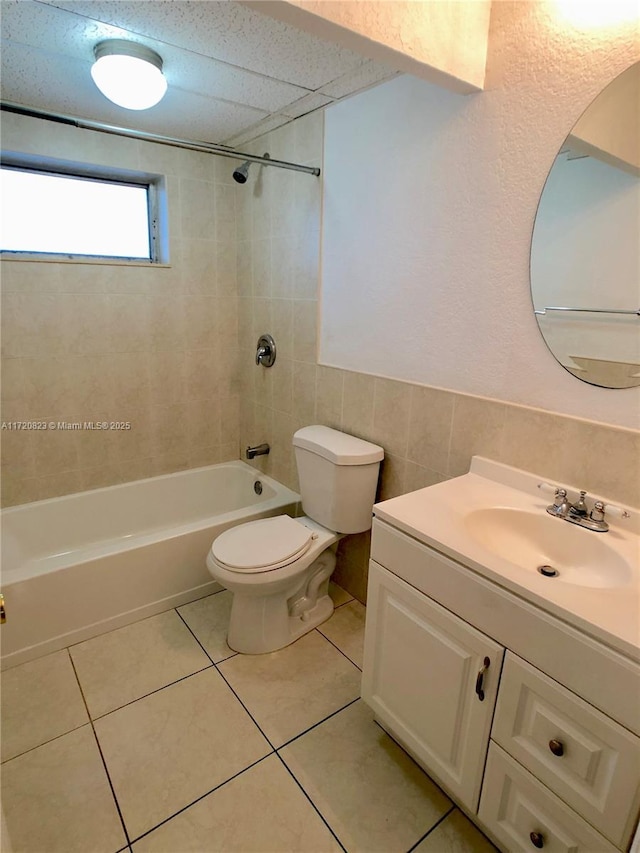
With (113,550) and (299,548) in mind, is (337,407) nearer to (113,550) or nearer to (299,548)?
(299,548)

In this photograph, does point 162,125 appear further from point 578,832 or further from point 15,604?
point 578,832

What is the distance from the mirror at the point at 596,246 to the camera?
112 centimetres

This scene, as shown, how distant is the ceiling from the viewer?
4.33 ft

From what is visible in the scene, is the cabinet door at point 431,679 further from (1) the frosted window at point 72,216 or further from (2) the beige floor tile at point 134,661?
(1) the frosted window at point 72,216

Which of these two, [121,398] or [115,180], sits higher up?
[115,180]

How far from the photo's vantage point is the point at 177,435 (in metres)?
2.75

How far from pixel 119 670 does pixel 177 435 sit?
51.7 inches

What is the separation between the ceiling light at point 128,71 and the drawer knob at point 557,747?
7.15 feet

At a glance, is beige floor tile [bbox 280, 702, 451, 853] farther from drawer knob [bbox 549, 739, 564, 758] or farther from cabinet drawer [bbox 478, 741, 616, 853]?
drawer knob [bbox 549, 739, 564, 758]

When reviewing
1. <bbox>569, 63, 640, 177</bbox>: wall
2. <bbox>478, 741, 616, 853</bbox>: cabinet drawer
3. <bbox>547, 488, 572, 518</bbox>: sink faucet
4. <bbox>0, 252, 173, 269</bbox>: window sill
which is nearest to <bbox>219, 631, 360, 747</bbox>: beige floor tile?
<bbox>478, 741, 616, 853</bbox>: cabinet drawer

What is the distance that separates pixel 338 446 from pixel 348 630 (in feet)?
2.67

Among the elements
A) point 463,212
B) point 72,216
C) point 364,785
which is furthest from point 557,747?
point 72,216

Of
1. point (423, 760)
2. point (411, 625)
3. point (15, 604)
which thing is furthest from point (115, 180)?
point (423, 760)

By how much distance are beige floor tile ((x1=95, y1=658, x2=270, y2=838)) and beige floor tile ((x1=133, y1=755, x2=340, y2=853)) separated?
0.14ft
